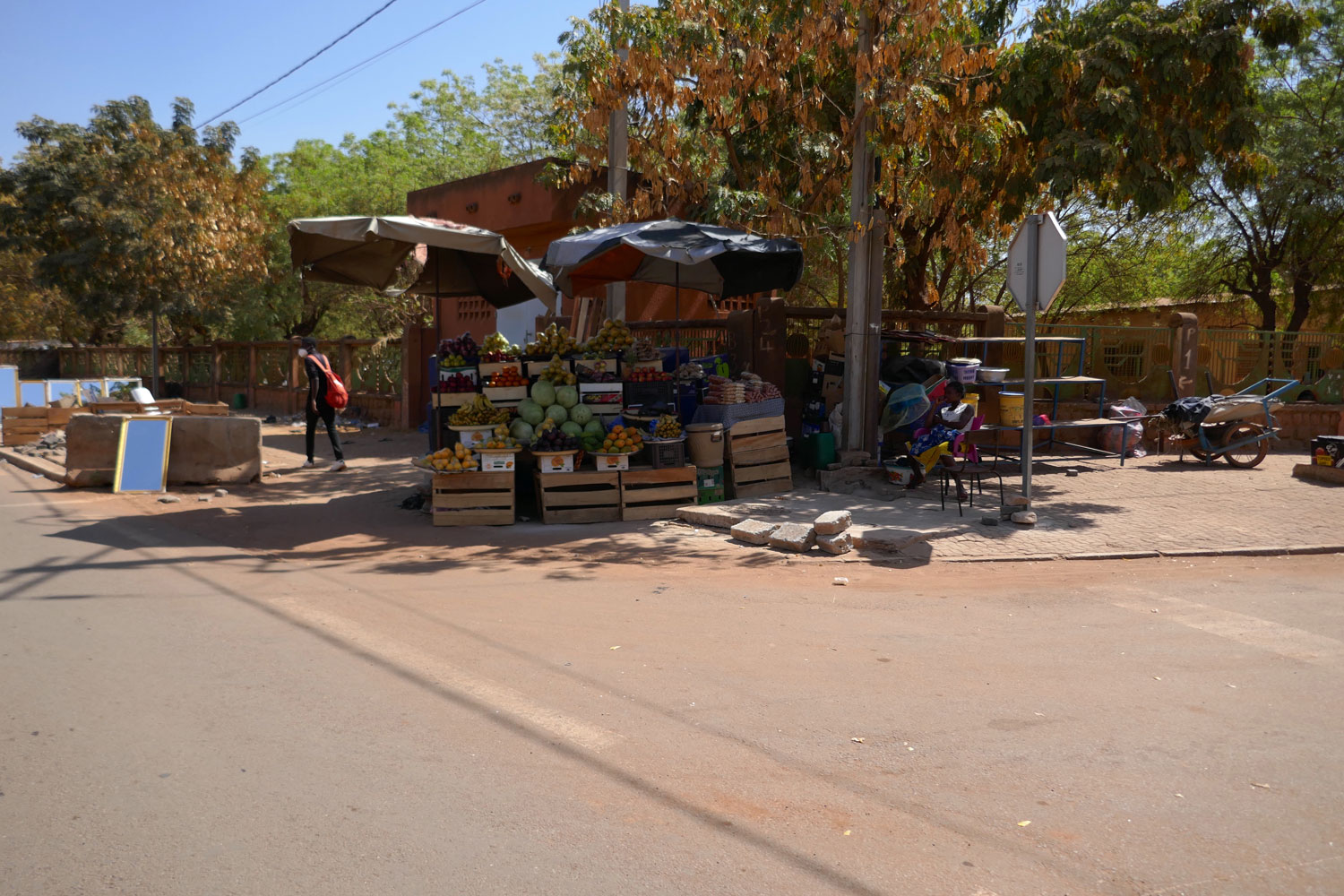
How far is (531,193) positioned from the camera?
59.6ft

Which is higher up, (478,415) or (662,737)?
(478,415)

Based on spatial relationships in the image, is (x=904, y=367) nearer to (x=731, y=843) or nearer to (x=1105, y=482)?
(x=1105, y=482)

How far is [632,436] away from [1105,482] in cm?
616

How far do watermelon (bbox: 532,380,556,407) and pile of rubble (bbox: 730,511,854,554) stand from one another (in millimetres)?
2746

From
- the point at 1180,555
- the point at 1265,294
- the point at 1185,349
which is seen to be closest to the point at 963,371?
the point at 1180,555

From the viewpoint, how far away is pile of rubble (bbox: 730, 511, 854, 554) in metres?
8.57

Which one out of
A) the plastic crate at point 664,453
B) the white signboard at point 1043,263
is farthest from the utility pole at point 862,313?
the plastic crate at point 664,453

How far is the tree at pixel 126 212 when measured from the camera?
2677 centimetres

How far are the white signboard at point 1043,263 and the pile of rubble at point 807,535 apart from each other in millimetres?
2675

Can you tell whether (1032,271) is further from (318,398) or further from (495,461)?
(318,398)

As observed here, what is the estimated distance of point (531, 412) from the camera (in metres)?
10.2

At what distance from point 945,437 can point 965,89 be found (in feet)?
12.8

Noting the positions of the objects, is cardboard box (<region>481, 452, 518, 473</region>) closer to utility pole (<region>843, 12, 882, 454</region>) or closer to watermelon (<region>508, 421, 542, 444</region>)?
watermelon (<region>508, 421, 542, 444</region>)

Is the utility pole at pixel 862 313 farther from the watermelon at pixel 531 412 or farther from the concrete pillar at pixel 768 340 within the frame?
the watermelon at pixel 531 412
